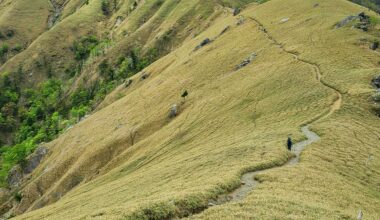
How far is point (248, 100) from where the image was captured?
275ft

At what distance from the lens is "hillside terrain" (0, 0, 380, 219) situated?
3497 centimetres

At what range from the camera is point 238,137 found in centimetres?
6369

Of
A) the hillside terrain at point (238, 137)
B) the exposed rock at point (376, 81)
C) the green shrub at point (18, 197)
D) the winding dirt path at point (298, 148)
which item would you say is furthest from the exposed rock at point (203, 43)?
the exposed rock at point (376, 81)

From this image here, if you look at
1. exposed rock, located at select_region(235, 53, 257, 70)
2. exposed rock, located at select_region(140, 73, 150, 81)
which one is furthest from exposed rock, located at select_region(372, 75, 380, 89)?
exposed rock, located at select_region(140, 73, 150, 81)

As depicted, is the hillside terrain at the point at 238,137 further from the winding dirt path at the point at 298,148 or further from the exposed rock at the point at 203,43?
the exposed rock at the point at 203,43

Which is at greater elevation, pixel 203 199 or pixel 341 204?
pixel 203 199

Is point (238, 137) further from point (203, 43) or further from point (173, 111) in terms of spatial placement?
point (203, 43)

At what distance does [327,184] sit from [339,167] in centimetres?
716

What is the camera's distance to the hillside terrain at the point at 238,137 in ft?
115

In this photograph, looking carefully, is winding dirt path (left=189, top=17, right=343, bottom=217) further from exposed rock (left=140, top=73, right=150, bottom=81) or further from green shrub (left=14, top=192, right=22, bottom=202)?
green shrub (left=14, top=192, right=22, bottom=202)

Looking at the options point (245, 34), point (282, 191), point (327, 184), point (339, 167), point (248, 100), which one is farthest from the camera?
point (245, 34)

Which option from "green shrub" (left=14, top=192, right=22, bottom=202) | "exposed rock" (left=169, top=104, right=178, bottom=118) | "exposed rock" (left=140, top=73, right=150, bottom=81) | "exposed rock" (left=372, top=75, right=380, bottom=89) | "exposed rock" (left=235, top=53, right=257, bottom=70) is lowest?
"green shrub" (left=14, top=192, right=22, bottom=202)

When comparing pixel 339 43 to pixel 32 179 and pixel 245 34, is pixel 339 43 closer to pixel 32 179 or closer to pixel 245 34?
pixel 245 34

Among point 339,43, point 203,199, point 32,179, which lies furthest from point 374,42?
point 32,179
